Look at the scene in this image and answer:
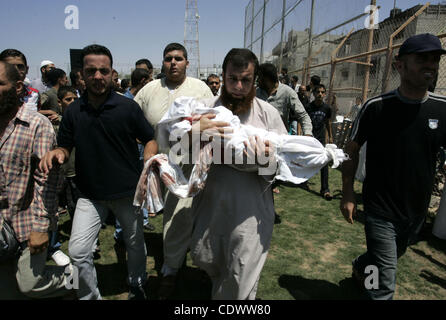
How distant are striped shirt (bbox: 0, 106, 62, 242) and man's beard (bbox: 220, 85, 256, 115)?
1372 millimetres

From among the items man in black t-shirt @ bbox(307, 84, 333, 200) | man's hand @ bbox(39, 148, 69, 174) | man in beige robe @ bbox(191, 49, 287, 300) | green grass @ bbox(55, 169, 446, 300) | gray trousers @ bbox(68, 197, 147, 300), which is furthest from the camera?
man in black t-shirt @ bbox(307, 84, 333, 200)

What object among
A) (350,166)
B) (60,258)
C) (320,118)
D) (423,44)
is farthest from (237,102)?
(320,118)

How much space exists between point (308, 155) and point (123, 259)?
9.11ft

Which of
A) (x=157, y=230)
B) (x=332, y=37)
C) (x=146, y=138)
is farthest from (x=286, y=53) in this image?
(x=146, y=138)

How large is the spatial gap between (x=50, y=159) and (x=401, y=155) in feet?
8.41

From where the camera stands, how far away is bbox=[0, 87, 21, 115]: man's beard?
2.18 m

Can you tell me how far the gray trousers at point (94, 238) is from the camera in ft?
8.19

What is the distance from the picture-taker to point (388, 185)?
7.77 ft

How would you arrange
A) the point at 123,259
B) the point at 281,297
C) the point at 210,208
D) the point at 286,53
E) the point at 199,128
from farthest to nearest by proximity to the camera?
the point at 286,53 → the point at 123,259 → the point at 281,297 → the point at 210,208 → the point at 199,128

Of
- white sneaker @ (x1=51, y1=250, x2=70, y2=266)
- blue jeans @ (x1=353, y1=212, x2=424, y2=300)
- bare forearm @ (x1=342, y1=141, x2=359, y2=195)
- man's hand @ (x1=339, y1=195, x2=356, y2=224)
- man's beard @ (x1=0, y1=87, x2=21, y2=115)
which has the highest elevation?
man's beard @ (x1=0, y1=87, x2=21, y2=115)

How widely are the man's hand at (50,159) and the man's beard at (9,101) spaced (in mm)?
409

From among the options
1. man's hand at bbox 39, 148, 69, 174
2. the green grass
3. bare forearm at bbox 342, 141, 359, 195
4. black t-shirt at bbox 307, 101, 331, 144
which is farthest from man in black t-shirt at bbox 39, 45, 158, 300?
black t-shirt at bbox 307, 101, 331, 144

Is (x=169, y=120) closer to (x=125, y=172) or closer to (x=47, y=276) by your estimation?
(x=125, y=172)

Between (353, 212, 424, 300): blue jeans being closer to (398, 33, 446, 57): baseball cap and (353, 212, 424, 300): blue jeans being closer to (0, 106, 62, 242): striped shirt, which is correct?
(398, 33, 446, 57): baseball cap
